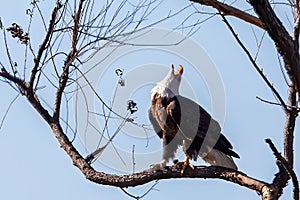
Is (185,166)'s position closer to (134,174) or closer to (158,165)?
(158,165)

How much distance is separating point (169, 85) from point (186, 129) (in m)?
0.42

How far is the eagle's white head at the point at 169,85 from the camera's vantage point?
16.0ft

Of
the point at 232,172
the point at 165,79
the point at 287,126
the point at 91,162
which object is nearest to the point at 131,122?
the point at 91,162

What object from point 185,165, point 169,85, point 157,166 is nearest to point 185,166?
point 185,165

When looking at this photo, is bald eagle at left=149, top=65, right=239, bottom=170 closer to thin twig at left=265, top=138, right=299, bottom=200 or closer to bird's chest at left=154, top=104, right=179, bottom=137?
bird's chest at left=154, top=104, right=179, bottom=137

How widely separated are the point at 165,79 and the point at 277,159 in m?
2.29

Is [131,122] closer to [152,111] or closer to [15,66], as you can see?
[15,66]

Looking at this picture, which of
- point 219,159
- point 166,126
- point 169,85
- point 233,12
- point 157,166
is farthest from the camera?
point 169,85

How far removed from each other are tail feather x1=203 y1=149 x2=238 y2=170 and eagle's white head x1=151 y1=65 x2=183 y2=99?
58 centimetres

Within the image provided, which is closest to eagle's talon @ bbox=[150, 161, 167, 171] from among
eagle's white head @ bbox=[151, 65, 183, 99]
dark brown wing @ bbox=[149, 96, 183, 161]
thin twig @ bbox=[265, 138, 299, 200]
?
dark brown wing @ bbox=[149, 96, 183, 161]

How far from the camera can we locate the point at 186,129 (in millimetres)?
4703

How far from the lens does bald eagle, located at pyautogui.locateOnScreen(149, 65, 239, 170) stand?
4508 millimetres

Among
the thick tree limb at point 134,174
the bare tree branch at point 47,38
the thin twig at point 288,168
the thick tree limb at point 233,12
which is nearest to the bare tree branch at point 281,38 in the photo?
the thin twig at point 288,168

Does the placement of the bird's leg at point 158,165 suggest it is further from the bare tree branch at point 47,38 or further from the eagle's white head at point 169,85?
the bare tree branch at point 47,38
